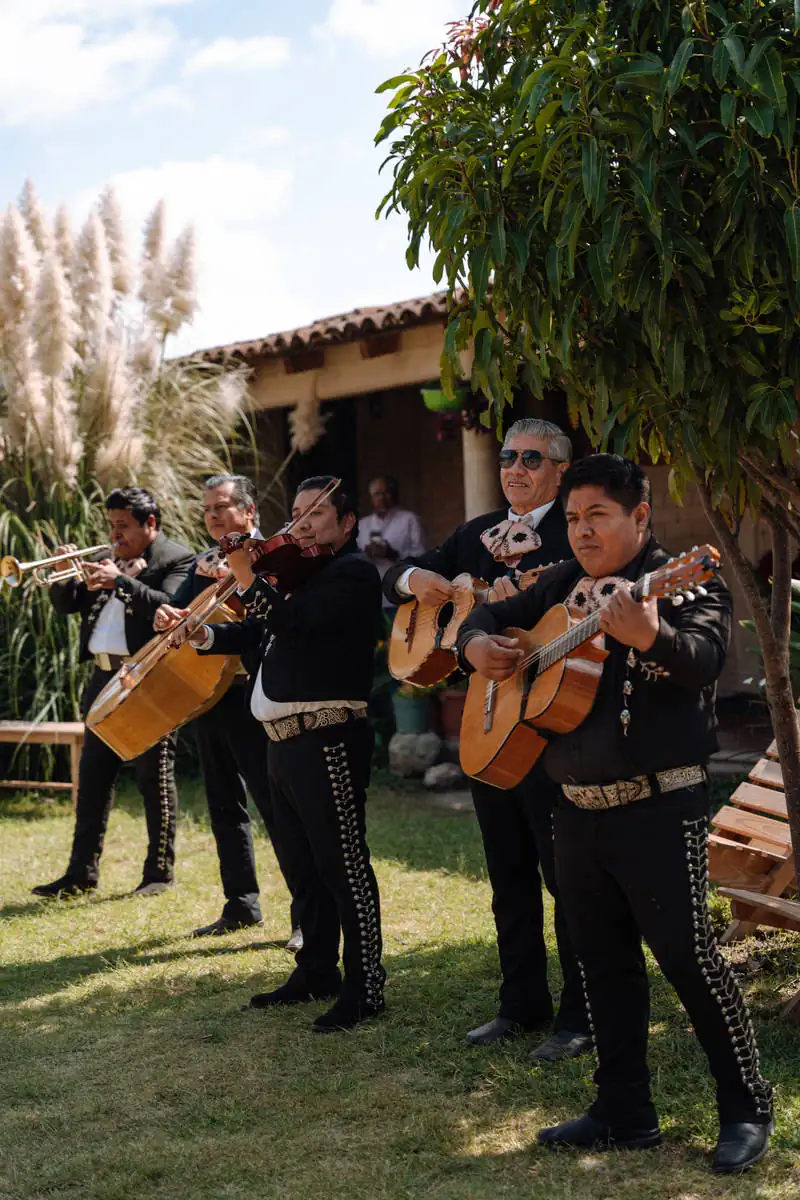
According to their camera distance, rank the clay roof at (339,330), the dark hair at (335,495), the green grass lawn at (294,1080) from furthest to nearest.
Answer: the clay roof at (339,330) < the dark hair at (335,495) < the green grass lawn at (294,1080)

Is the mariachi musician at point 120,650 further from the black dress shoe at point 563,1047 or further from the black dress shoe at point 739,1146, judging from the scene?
the black dress shoe at point 739,1146

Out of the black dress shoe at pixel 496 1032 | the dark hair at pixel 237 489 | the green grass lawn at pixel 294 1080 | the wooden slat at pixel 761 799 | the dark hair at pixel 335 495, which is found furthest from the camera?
the dark hair at pixel 237 489

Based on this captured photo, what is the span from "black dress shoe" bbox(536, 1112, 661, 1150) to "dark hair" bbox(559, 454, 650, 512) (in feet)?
5.18

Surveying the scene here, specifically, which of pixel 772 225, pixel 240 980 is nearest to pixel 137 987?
pixel 240 980

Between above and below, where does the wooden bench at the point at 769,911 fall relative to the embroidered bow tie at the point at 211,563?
below

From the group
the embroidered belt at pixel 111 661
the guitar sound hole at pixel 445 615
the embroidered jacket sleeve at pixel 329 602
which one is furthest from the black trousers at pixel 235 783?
the guitar sound hole at pixel 445 615

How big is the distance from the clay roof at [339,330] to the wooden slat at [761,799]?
4.92 meters

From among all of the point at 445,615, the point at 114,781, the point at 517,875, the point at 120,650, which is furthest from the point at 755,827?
the point at 114,781

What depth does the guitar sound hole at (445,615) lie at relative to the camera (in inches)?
171

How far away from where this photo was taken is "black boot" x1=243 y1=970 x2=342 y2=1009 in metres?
4.68

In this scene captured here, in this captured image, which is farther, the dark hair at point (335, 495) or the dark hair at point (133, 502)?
the dark hair at point (133, 502)

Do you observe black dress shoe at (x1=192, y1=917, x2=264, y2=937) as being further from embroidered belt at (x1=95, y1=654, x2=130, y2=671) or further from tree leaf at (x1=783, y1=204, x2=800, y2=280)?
tree leaf at (x1=783, y1=204, x2=800, y2=280)

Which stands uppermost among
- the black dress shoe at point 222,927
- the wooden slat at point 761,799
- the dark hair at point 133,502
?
the dark hair at point 133,502

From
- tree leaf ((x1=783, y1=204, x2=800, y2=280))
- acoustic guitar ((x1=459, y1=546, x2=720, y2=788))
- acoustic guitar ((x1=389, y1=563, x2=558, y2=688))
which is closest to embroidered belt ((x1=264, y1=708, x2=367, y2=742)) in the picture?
acoustic guitar ((x1=389, y1=563, x2=558, y2=688))
